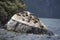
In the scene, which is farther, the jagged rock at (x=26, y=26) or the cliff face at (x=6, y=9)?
the cliff face at (x=6, y=9)

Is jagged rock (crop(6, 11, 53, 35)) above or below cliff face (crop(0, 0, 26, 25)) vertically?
below

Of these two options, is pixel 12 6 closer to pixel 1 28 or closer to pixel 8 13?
pixel 8 13

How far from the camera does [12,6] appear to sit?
54.3m

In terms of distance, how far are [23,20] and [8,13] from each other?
8602 millimetres

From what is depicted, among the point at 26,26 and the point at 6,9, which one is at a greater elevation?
the point at 6,9

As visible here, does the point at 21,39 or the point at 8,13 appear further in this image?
the point at 8,13

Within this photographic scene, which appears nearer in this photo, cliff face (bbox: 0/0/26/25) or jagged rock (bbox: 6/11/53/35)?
jagged rock (bbox: 6/11/53/35)

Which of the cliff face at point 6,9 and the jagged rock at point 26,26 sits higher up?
the cliff face at point 6,9

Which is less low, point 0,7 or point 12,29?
point 0,7

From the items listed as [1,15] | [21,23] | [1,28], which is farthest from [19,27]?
[1,15]

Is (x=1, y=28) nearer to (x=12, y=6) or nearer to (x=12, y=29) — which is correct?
(x=12, y=29)

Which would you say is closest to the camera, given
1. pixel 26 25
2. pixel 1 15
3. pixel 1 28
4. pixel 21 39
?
pixel 21 39

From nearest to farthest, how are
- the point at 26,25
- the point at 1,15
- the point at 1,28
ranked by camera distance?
the point at 26,25, the point at 1,28, the point at 1,15

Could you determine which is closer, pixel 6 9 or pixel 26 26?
pixel 26 26
